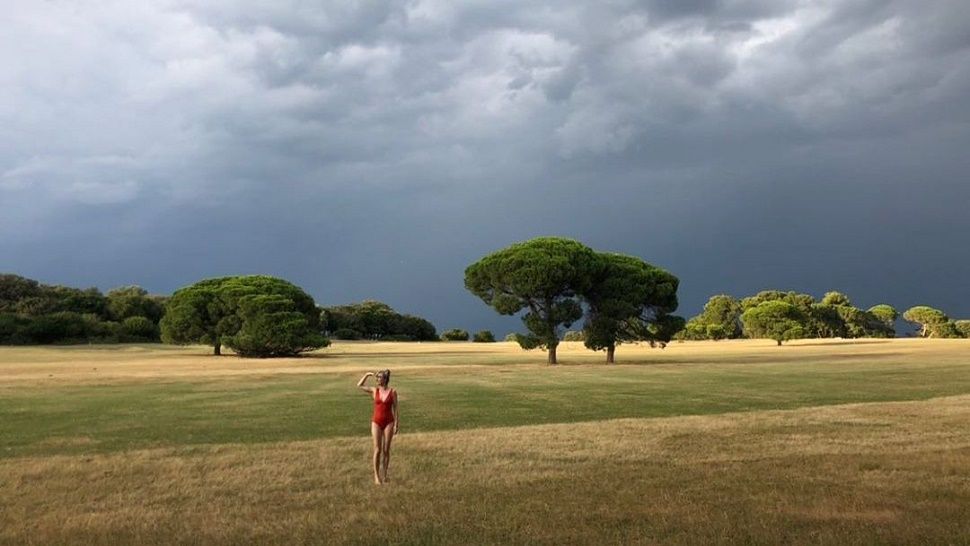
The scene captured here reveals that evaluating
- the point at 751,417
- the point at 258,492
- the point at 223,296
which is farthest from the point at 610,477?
the point at 223,296

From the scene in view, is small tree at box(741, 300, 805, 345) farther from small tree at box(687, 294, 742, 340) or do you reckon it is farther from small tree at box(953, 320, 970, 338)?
small tree at box(953, 320, 970, 338)

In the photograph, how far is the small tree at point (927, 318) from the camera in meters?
144

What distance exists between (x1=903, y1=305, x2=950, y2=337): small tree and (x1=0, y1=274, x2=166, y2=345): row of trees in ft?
456

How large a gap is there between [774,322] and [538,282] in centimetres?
6139

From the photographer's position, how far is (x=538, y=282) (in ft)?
197

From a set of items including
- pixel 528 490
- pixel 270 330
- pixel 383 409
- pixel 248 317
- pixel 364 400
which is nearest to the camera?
pixel 528 490

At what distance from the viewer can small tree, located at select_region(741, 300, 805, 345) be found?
352 feet

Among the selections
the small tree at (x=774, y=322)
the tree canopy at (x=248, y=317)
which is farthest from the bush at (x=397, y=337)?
the small tree at (x=774, y=322)

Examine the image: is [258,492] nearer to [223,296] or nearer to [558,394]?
[558,394]

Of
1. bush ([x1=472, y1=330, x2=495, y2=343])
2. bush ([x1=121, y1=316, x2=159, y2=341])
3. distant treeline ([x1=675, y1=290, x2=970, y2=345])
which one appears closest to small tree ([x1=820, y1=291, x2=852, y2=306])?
distant treeline ([x1=675, y1=290, x2=970, y2=345])

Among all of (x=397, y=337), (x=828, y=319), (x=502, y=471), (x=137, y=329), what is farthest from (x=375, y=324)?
(x=502, y=471)

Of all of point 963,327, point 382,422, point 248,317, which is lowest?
point 382,422

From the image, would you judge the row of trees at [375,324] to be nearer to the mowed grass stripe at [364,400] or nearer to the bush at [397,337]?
the bush at [397,337]

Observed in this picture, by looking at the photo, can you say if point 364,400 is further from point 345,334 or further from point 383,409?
point 345,334
